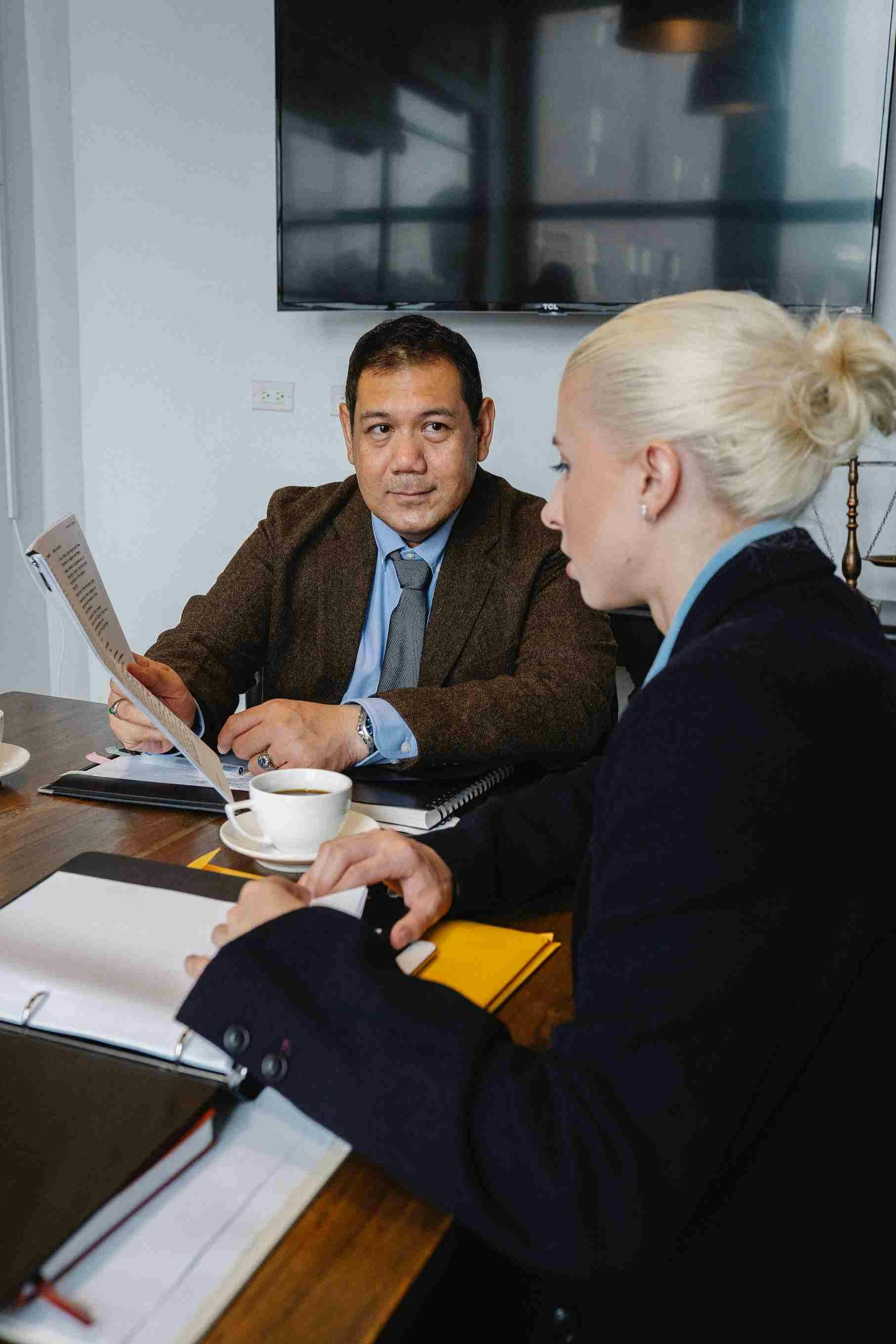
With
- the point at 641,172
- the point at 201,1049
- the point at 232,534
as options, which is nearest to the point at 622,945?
the point at 201,1049

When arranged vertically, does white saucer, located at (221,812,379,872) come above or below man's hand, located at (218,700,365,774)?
below

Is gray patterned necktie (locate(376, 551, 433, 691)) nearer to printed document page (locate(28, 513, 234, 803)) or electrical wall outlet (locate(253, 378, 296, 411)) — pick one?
printed document page (locate(28, 513, 234, 803))

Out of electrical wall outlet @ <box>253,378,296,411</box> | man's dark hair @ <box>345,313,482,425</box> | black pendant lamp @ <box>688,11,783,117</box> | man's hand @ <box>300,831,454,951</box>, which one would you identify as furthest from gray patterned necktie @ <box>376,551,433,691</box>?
electrical wall outlet @ <box>253,378,296,411</box>

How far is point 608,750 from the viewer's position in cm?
72

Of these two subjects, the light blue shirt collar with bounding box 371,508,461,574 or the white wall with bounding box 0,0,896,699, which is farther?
the white wall with bounding box 0,0,896,699

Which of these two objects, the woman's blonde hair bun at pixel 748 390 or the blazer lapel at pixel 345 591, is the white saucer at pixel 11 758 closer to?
the blazer lapel at pixel 345 591

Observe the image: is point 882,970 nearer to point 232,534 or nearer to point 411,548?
point 411,548

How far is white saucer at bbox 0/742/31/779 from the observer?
4.29ft

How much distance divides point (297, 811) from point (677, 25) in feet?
7.34

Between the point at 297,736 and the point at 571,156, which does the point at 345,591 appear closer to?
the point at 297,736

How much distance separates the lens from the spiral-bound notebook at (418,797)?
3.80ft

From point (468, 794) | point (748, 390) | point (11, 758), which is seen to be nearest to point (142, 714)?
point (11, 758)

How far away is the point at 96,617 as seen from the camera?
1.13 meters

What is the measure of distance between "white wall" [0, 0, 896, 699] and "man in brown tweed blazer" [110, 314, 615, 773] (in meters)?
1.28
